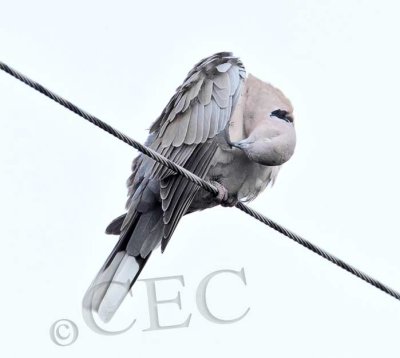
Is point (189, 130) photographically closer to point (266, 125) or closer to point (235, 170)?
point (235, 170)

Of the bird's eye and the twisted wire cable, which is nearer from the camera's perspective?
the twisted wire cable

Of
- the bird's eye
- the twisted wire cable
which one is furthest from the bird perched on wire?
the twisted wire cable

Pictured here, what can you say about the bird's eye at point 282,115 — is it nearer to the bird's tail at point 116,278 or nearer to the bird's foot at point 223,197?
the bird's foot at point 223,197

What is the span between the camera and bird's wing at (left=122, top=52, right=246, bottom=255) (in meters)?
6.52

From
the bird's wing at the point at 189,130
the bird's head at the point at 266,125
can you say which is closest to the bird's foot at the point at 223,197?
the bird's wing at the point at 189,130

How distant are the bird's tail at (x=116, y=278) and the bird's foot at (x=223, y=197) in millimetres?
598

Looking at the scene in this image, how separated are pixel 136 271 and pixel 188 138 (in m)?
0.84

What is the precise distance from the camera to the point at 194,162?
664cm

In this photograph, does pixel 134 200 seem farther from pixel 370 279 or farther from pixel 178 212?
pixel 370 279

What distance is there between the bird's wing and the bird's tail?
0.47 ft

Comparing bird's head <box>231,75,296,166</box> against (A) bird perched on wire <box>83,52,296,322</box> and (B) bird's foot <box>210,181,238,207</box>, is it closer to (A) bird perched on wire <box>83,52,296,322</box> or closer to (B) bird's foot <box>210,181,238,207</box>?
(A) bird perched on wire <box>83,52,296,322</box>

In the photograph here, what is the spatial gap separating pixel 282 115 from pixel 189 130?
55 cm

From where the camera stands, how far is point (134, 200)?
678 cm

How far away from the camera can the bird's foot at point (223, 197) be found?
651 cm
